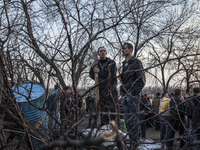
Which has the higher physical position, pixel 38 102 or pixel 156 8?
pixel 156 8

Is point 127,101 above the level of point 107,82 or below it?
below

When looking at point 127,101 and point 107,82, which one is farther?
point 127,101

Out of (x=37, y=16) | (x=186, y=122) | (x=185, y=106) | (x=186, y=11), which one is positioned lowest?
(x=186, y=122)

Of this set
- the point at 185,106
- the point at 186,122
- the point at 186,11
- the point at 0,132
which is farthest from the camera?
the point at 186,11

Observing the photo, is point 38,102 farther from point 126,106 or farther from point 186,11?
point 186,11

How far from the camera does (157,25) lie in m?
6.59

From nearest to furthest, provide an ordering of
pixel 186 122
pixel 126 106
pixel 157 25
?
1. pixel 126 106
2. pixel 186 122
3. pixel 157 25

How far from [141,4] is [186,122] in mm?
3806

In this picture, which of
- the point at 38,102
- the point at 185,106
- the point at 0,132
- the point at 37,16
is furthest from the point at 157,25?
the point at 0,132

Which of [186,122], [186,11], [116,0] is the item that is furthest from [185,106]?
[186,11]

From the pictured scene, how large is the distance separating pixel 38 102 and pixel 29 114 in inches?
10.2

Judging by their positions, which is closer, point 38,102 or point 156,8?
point 38,102

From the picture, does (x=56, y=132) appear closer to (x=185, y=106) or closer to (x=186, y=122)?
(x=185, y=106)

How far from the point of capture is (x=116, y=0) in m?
6.06
